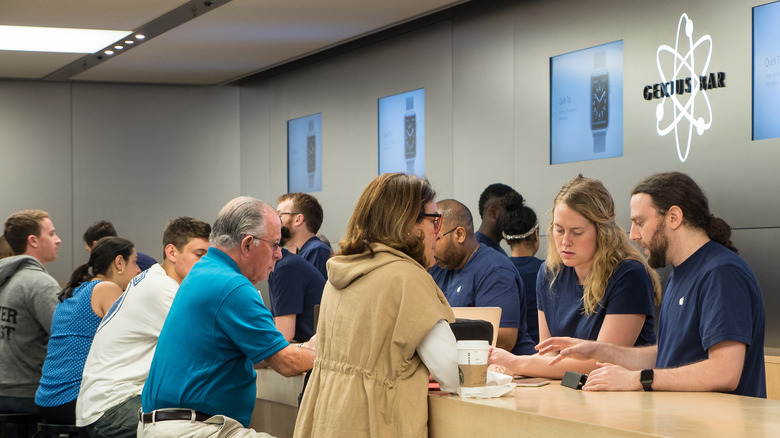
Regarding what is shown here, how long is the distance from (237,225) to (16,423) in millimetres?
2070

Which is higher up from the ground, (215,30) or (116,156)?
(215,30)

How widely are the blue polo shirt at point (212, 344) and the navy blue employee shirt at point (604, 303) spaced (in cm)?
105

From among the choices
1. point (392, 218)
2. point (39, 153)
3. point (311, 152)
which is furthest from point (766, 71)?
point (39, 153)

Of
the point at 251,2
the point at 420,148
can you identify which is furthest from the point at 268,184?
the point at 251,2

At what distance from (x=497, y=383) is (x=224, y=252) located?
1.13 m

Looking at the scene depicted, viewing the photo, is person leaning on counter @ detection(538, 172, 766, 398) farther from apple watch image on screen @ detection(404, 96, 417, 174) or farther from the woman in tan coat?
apple watch image on screen @ detection(404, 96, 417, 174)

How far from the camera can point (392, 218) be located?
2359 millimetres

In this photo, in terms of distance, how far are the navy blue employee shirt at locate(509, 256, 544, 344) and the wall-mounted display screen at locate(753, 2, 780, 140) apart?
4.02 feet

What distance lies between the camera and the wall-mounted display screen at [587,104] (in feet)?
16.4

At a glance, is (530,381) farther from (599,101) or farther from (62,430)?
(599,101)

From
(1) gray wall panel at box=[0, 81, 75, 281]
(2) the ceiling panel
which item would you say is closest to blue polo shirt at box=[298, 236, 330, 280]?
(2) the ceiling panel

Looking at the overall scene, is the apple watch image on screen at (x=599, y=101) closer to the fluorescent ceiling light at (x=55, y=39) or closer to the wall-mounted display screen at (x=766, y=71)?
the wall-mounted display screen at (x=766, y=71)

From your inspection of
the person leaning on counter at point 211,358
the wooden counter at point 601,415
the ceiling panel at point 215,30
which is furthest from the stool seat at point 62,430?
the ceiling panel at point 215,30

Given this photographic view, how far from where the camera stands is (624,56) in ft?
16.2
